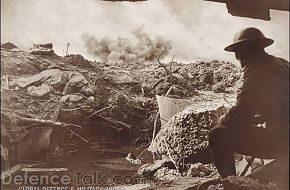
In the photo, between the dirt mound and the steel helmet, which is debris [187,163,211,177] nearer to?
the dirt mound

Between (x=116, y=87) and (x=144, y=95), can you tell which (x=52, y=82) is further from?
(x=144, y=95)

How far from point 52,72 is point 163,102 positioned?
978 mm

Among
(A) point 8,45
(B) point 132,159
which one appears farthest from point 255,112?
(A) point 8,45

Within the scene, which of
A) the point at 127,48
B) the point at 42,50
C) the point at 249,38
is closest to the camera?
the point at 42,50

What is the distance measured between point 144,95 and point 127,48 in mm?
435

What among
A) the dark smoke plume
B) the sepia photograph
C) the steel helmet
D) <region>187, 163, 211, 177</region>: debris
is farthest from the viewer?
the steel helmet

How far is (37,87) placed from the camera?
375cm

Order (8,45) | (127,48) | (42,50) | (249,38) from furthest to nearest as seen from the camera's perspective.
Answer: (249,38)
(127,48)
(42,50)
(8,45)

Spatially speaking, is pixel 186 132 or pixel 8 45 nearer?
pixel 8 45

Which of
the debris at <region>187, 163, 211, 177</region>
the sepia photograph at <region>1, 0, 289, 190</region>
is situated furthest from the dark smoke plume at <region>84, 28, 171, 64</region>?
the debris at <region>187, 163, 211, 177</region>

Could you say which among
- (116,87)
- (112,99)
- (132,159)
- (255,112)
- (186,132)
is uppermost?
(116,87)

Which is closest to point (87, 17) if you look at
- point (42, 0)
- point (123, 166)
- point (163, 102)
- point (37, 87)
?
point (42, 0)

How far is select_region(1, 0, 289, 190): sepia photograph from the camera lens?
3.68 meters

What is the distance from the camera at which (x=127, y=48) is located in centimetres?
396
